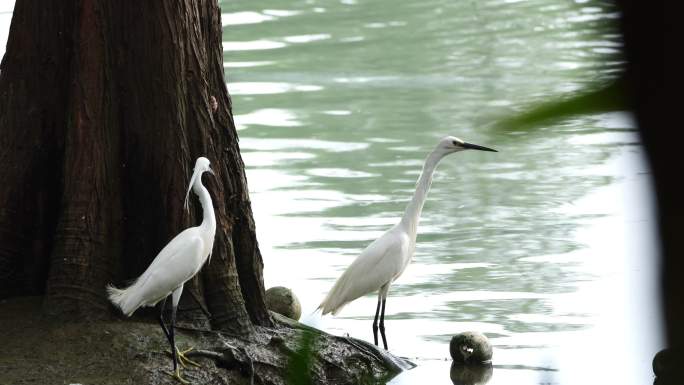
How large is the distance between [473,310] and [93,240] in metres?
2.60

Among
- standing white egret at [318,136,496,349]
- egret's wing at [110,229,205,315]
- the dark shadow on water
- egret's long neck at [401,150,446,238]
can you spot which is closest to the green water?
the dark shadow on water

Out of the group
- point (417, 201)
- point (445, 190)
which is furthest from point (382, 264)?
point (445, 190)

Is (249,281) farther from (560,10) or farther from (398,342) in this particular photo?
(560,10)

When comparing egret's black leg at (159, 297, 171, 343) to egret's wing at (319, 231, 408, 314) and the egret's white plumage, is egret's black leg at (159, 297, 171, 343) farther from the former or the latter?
egret's wing at (319, 231, 408, 314)

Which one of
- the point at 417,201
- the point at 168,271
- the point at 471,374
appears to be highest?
the point at 168,271

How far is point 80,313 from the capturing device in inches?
221

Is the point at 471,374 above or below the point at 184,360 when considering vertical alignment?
below

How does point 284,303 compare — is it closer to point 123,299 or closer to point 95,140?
point 123,299

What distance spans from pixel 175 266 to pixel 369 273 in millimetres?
1878

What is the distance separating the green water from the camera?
6.90m

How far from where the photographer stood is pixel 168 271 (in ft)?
17.2

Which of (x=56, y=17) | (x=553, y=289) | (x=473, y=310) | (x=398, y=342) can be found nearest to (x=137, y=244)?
(x=56, y=17)

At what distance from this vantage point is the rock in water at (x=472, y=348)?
642 cm

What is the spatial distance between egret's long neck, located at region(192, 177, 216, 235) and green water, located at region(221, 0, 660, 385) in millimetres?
1059
